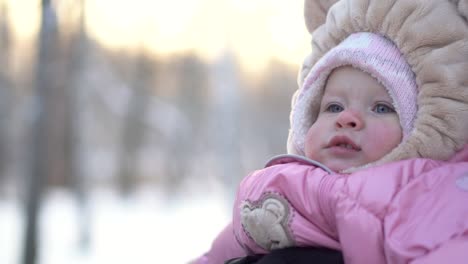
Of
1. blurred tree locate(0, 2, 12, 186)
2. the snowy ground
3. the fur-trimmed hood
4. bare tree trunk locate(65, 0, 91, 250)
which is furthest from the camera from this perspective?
blurred tree locate(0, 2, 12, 186)

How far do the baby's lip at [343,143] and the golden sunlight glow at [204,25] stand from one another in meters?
5.80

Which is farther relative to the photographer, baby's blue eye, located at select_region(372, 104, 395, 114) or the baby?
baby's blue eye, located at select_region(372, 104, 395, 114)

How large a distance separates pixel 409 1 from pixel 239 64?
26.6 feet

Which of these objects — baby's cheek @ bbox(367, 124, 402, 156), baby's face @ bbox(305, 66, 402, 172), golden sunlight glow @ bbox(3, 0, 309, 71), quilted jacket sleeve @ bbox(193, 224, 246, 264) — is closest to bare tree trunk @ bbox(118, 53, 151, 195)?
golden sunlight glow @ bbox(3, 0, 309, 71)

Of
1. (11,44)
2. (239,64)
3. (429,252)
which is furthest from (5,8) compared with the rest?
(429,252)

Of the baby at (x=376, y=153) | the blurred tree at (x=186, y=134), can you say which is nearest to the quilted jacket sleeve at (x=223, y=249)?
the baby at (x=376, y=153)

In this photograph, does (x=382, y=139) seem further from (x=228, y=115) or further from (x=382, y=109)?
(x=228, y=115)

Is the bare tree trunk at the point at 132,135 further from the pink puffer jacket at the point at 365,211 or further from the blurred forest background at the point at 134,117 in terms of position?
the pink puffer jacket at the point at 365,211

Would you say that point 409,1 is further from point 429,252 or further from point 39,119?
point 39,119

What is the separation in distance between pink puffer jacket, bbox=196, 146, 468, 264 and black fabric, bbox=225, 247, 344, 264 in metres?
0.02

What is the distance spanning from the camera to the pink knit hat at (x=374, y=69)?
1432mm

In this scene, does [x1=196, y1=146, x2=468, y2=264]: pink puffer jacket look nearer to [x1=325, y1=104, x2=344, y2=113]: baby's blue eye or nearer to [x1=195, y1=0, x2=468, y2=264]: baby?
[x1=195, y1=0, x2=468, y2=264]: baby

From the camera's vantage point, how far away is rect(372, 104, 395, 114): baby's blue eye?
1462 millimetres

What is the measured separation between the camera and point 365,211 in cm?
122
